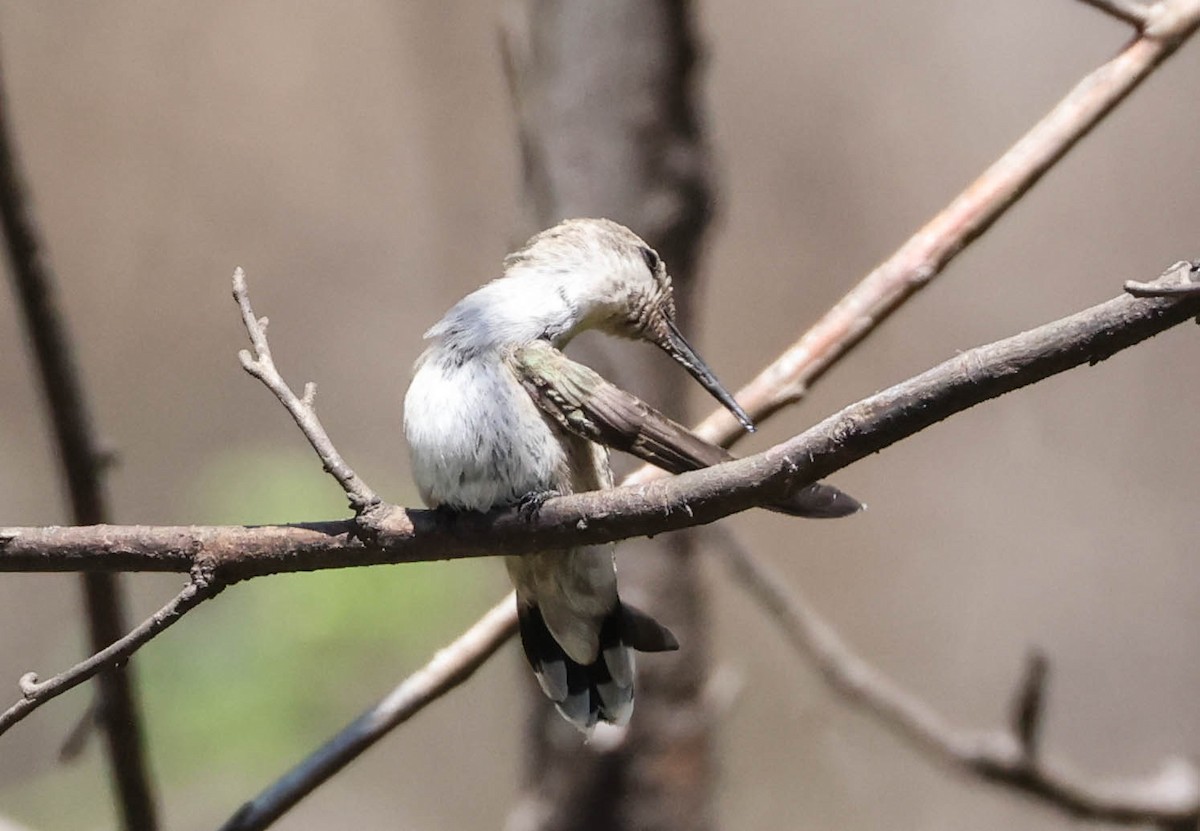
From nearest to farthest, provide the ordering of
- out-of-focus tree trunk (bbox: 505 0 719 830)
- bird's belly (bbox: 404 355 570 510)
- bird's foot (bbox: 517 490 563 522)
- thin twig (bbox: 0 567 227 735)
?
1. thin twig (bbox: 0 567 227 735)
2. bird's foot (bbox: 517 490 563 522)
3. bird's belly (bbox: 404 355 570 510)
4. out-of-focus tree trunk (bbox: 505 0 719 830)

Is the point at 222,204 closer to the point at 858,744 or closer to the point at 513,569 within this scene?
the point at 858,744

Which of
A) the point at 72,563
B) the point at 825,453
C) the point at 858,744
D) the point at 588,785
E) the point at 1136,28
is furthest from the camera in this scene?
the point at 858,744

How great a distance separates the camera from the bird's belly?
1.48m

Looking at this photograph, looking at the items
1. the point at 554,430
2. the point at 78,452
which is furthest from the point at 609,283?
the point at 78,452

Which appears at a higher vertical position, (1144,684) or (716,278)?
(716,278)

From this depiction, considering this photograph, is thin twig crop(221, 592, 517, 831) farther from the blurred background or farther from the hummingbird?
the blurred background

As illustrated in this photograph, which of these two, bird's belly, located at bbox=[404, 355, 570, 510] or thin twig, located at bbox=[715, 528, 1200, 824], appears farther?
thin twig, located at bbox=[715, 528, 1200, 824]

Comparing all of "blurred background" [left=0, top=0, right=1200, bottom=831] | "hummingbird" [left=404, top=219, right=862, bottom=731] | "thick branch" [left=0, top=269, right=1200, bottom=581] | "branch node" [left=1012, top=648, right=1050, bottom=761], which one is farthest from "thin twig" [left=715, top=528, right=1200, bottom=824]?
"thick branch" [left=0, top=269, right=1200, bottom=581]

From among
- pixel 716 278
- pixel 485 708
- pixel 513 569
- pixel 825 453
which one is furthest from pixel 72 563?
pixel 485 708

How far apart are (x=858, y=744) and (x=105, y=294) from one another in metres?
3.36

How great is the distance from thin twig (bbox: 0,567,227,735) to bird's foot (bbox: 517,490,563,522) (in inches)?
12.7

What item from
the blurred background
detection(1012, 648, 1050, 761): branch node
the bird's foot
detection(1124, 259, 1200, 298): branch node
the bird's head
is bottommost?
detection(1012, 648, 1050, 761): branch node

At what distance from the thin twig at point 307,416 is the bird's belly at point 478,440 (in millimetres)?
136

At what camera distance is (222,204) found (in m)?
4.96
